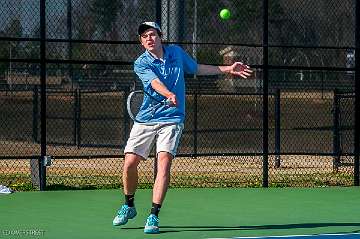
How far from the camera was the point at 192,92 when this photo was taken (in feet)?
65.6

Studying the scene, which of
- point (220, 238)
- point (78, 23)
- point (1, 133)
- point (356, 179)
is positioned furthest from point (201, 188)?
point (1, 133)

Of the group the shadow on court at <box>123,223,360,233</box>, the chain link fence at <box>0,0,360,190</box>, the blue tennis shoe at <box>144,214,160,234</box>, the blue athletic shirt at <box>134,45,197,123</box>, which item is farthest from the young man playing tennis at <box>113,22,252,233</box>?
the chain link fence at <box>0,0,360,190</box>

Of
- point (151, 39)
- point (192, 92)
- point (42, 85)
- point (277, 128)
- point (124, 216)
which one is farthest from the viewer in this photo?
point (192, 92)

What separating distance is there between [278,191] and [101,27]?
19.6 feet

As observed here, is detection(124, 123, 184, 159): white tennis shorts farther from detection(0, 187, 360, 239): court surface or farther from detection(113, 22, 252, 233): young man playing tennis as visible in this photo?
detection(0, 187, 360, 239): court surface

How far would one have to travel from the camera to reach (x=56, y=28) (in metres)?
15.7

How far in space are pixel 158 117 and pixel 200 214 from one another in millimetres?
1556

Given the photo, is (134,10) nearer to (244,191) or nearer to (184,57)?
(244,191)

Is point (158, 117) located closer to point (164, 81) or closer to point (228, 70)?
point (164, 81)

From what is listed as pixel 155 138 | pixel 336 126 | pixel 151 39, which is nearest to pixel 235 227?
pixel 155 138

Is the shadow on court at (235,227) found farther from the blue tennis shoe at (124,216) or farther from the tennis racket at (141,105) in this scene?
the tennis racket at (141,105)

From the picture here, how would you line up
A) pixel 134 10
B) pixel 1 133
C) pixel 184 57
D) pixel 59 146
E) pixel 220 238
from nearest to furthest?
pixel 220 238, pixel 184 57, pixel 134 10, pixel 59 146, pixel 1 133

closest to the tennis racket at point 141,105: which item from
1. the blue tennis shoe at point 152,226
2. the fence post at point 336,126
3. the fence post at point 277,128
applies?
the blue tennis shoe at point 152,226

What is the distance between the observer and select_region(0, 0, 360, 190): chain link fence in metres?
14.2
